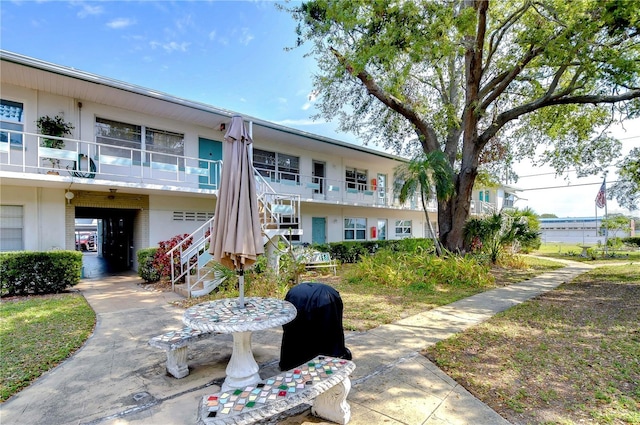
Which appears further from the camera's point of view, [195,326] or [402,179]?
[402,179]

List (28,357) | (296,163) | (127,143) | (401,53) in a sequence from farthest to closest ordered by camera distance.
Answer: (296,163)
(127,143)
(401,53)
(28,357)

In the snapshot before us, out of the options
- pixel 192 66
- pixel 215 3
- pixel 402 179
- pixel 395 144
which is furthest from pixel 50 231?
pixel 395 144

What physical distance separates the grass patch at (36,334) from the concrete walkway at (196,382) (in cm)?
19

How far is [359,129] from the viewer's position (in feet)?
54.4

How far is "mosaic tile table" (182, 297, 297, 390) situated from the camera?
3.11m

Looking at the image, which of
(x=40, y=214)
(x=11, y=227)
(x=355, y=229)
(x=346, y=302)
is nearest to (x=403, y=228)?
(x=355, y=229)

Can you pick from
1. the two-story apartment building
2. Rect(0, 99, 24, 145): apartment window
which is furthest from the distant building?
Rect(0, 99, 24, 145): apartment window

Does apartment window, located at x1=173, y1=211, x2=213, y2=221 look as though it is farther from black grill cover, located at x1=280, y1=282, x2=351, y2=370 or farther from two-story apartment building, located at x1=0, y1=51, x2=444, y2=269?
black grill cover, located at x1=280, y1=282, x2=351, y2=370

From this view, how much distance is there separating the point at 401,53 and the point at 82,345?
1170 cm

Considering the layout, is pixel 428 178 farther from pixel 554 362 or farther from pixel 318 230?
pixel 554 362

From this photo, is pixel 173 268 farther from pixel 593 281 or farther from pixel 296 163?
pixel 593 281

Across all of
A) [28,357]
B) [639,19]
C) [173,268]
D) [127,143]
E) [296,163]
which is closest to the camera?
[28,357]

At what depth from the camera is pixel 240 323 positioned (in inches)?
124

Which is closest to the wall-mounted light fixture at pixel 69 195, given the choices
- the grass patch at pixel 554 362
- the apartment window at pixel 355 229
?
the grass patch at pixel 554 362
